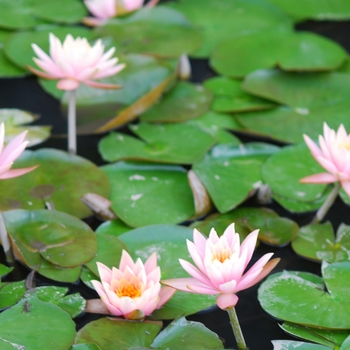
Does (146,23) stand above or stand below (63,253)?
above

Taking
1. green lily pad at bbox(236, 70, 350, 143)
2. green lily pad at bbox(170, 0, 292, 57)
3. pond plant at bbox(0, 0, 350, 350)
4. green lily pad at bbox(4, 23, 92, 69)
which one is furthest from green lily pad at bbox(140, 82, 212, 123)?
green lily pad at bbox(4, 23, 92, 69)

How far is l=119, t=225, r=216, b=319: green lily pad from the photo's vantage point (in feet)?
5.36

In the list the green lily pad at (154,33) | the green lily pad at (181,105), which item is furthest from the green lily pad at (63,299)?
the green lily pad at (154,33)

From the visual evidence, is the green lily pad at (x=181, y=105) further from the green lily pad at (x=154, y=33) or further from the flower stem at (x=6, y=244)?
the flower stem at (x=6, y=244)

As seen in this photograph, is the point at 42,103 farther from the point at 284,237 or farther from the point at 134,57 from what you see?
the point at 284,237

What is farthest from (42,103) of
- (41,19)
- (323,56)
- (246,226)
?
(323,56)

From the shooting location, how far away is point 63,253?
177 cm

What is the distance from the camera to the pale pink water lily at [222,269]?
136 cm

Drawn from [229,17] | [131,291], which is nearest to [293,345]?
[131,291]

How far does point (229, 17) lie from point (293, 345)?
2248 mm

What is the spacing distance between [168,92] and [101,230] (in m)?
0.96

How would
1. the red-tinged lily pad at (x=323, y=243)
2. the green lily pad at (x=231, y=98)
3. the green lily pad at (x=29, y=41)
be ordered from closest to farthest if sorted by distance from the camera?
the red-tinged lily pad at (x=323, y=243), the green lily pad at (x=231, y=98), the green lily pad at (x=29, y=41)

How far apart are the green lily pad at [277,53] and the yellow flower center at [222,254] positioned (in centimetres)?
153

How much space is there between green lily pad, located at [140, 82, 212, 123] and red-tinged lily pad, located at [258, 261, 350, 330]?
991 millimetres
